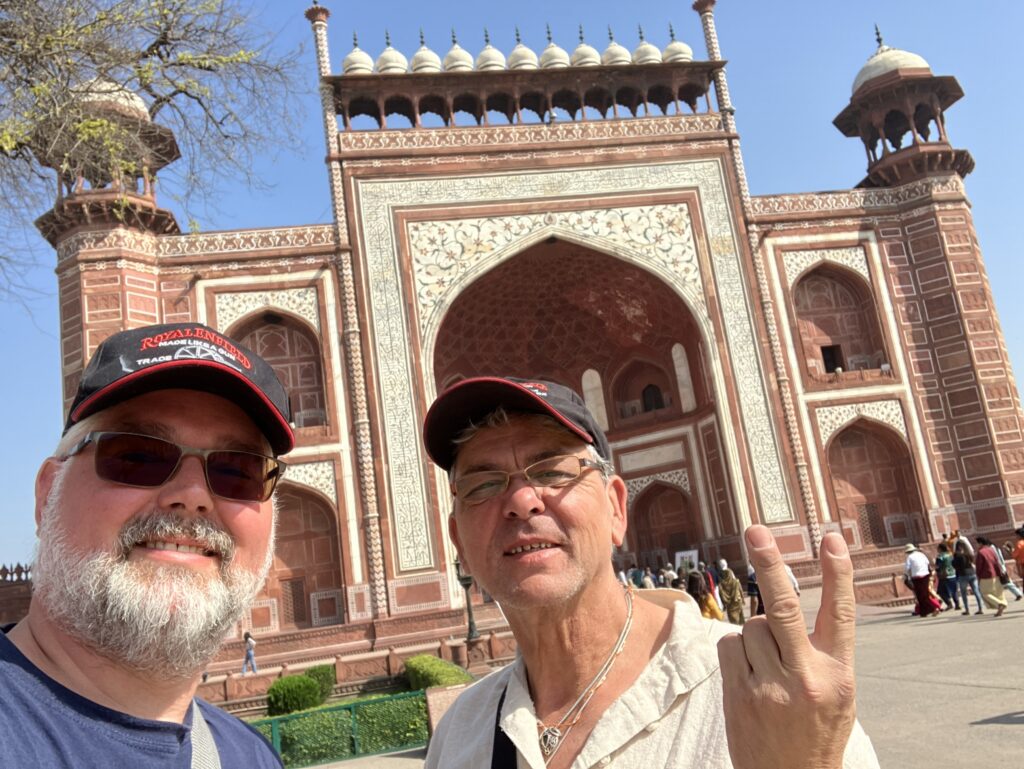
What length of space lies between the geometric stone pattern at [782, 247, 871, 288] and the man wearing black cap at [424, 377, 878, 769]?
16527 millimetres

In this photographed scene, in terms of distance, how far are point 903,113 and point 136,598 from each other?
19996 mm

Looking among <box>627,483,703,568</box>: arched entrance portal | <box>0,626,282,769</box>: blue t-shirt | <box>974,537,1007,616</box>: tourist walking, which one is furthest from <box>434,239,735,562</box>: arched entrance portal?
<box>0,626,282,769</box>: blue t-shirt

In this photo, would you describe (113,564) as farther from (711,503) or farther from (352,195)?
(711,503)

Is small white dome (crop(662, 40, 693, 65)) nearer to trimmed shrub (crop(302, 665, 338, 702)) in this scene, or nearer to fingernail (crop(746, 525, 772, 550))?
trimmed shrub (crop(302, 665, 338, 702))

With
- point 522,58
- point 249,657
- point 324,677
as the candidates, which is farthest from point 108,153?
point 522,58

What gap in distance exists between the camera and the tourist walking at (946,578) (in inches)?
423

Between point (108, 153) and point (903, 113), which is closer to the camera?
point (108, 153)

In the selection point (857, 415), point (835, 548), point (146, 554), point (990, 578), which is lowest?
point (990, 578)

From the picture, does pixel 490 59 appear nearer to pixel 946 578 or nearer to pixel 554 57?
pixel 554 57

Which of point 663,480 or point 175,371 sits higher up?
point 663,480

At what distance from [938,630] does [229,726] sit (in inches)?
369

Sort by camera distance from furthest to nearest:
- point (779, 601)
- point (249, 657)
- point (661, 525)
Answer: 1. point (661, 525)
2. point (249, 657)
3. point (779, 601)

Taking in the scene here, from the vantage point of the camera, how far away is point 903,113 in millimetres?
17547

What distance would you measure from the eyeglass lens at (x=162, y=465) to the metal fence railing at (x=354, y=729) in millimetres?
5632
